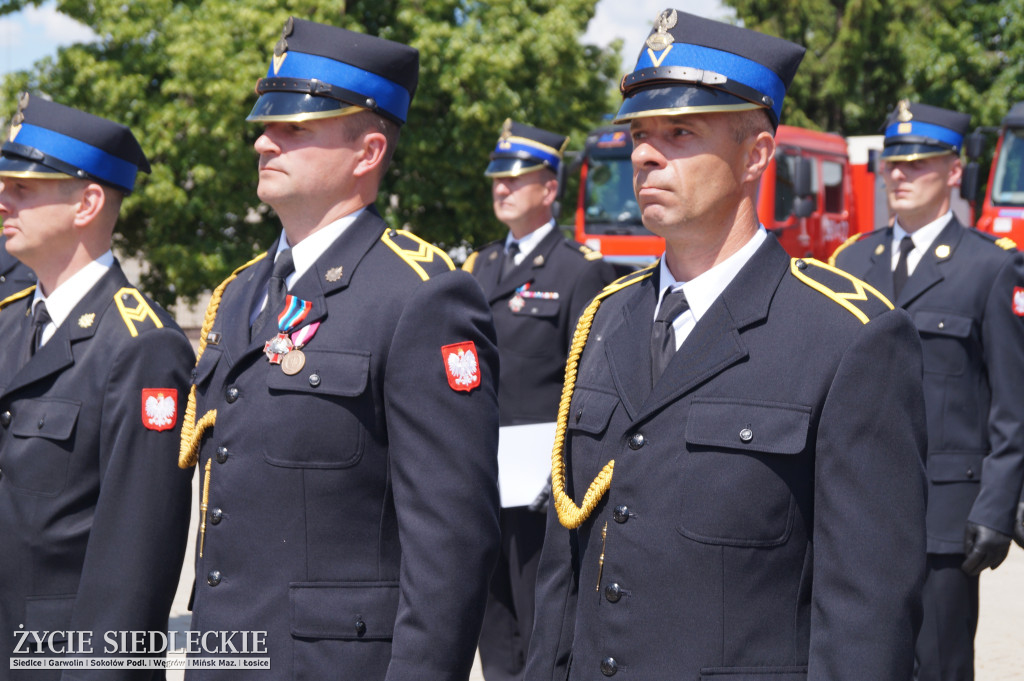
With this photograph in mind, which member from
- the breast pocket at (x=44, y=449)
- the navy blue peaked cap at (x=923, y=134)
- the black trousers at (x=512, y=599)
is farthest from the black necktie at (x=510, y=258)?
the breast pocket at (x=44, y=449)

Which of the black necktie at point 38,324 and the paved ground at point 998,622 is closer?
the black necktie at point 38,324

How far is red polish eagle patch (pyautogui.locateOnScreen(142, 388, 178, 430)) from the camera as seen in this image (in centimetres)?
317

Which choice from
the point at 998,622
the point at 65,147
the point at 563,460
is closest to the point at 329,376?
the point at 563,460

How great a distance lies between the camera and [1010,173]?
16.3m

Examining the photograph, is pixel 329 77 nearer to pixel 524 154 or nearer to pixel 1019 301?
pixel 1019 301

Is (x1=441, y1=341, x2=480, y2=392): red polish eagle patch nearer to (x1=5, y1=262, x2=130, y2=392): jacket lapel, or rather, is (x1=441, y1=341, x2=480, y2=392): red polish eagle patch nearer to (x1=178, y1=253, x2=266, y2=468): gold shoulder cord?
(x1=178, y1=253, x2=266, y2=468): gold shoulder cord

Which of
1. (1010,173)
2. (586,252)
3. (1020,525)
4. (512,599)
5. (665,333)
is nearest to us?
(665,333)

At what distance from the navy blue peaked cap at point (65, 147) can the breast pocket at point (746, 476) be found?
2227mm

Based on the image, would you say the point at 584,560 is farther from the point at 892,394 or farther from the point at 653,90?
the point at 653,90

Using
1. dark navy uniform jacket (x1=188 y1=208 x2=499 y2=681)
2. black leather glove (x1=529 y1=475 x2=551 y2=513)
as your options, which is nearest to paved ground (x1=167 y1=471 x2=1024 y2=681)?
Answer: black leather glove (x1=529 y1=475 x2=551 y2=513)

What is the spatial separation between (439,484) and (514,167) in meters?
4.29

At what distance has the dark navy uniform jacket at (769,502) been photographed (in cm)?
217

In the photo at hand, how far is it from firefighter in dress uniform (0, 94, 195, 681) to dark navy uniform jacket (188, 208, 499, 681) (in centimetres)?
36

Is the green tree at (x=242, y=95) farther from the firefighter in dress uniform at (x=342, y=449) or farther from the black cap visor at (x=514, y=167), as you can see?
the firefighter in dress uniform at (x=342, y=449)
